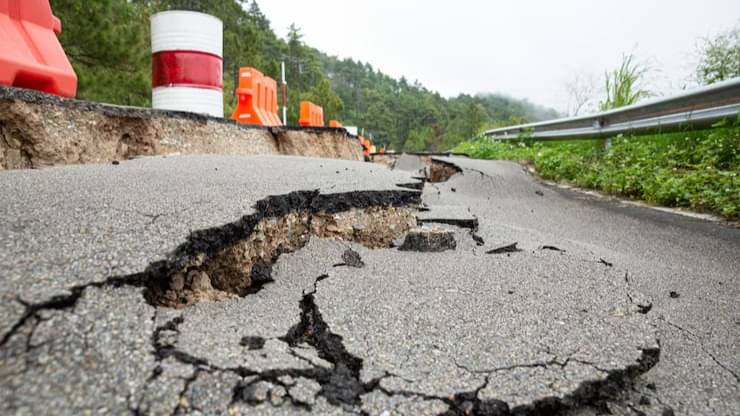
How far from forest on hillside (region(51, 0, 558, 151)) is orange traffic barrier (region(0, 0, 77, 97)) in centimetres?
793

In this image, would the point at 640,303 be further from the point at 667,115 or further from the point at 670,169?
the point at 667,115

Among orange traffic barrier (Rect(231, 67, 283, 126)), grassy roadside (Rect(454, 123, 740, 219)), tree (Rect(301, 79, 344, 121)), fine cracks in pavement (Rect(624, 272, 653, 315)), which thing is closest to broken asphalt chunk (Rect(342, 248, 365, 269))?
fine cracks in pavement (Rect(624, 272, 653, 315))

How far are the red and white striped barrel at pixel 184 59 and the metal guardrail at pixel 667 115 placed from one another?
4.63 meters

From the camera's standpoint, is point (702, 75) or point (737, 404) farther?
point (702, 75)

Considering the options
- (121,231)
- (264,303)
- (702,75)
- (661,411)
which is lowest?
(661,411)

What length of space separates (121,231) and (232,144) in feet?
11.0

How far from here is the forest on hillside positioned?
1060cm

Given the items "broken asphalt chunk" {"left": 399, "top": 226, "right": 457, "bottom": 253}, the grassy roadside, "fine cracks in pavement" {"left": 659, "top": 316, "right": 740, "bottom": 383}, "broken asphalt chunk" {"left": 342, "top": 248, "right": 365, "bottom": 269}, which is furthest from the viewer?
the grassy roadside

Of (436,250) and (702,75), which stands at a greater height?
(702,75)

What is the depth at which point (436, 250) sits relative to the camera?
2.66m

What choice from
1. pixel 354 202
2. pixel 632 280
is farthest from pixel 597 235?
pixel 354 202

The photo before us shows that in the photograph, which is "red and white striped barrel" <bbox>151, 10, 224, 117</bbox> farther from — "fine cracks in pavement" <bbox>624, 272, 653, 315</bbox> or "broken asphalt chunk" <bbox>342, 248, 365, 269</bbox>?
"fine cracks in pavement" <bbox>624, 272, 653, 315</bbox>

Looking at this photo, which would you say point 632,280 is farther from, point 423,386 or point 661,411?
point 423,386

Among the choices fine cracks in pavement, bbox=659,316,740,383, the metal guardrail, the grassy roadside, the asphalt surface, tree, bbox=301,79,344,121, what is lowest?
fine cracks in pavement, bbox=659,316,740,383
